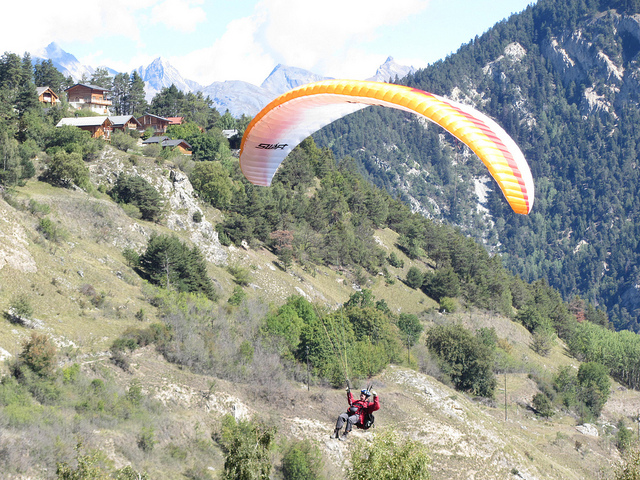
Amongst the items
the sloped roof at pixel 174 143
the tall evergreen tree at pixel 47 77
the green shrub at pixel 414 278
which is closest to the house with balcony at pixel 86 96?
the tall evergreen tree at pixel 47 77

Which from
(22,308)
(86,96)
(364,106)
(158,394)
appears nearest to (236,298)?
(158,394)

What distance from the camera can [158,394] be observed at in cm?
2616

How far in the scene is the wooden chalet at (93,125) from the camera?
64625mm

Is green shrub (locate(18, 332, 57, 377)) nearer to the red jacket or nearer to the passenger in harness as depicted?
the passenger in harness

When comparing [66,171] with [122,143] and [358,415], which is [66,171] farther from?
[358,415]

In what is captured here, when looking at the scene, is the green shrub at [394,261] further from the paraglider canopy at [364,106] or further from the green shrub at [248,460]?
the green shrub at [248,460]

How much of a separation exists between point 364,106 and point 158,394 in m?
17.2

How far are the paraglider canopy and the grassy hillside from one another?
11.0m

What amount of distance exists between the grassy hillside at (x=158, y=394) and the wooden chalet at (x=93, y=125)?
36.4ft

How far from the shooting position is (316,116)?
1839cm

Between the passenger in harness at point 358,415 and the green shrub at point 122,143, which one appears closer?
the passenger in harness at point 358,415

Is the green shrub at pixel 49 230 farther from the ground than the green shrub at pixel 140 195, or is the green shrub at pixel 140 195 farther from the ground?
the green shrub at pixel 140 195

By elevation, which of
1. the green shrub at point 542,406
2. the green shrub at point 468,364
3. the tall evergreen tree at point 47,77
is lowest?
the green shrub at point 542,406

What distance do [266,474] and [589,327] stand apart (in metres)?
96.1
